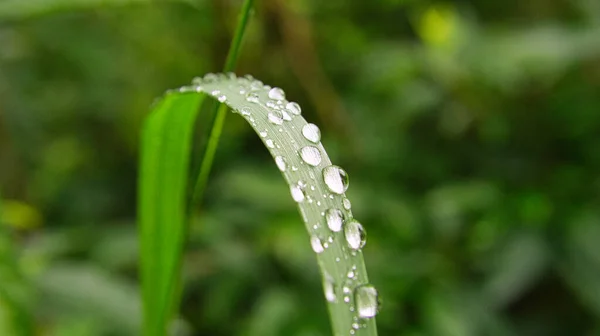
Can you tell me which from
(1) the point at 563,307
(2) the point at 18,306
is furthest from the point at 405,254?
(2) the point at 18,306

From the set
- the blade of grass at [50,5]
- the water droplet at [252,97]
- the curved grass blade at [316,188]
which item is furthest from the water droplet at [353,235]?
the blade of grass at [50,5]

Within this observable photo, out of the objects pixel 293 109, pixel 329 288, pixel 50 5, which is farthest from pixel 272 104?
pixel 50 5

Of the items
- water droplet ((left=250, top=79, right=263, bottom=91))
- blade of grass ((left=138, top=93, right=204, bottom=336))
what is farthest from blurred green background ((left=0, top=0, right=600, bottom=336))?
water droplet ((left=250, top=79, right=263, bottom=91))

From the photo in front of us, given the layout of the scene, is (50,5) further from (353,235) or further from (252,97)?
(353,235)

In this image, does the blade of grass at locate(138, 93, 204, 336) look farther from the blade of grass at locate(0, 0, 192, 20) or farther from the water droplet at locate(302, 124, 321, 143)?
the blade of grass at locate(0, 0, 192, 20)

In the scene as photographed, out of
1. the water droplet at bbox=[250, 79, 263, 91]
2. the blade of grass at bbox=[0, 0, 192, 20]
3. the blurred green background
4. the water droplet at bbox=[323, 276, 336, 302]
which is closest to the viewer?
the water droplet at bbox=[323, 276, 336, 302]

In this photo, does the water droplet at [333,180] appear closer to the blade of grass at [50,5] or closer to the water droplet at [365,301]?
the water droplet at [365,301]
